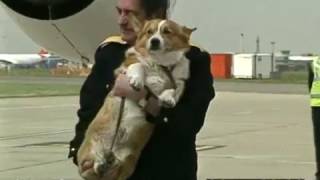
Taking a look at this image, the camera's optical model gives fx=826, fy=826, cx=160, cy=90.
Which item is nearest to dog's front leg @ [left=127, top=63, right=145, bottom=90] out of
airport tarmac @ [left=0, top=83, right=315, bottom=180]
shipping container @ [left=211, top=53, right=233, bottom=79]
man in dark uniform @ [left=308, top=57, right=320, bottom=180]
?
man in dark uniform @ [left=308, top=57, right=320, bottom=180]

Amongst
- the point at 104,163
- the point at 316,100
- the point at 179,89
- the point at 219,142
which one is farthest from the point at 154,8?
the point at 219,142

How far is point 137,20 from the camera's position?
345cm

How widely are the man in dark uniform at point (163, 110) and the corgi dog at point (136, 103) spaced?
0.08m

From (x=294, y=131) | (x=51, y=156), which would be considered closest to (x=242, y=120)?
(x=294, y=131)

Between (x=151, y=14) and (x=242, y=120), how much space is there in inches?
679

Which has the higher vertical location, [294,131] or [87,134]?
[87,134]

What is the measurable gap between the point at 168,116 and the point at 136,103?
0.52ft

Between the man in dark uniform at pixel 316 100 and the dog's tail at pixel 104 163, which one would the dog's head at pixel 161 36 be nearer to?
the dog's tail at pixel 104 163

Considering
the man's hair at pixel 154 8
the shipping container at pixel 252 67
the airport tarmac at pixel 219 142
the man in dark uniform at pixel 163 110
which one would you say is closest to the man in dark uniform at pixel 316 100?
the man in dark uniform at pixel 163 110

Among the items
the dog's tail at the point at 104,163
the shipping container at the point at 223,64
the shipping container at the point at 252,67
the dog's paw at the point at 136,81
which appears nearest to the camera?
the dog's paw at the point at 136,81

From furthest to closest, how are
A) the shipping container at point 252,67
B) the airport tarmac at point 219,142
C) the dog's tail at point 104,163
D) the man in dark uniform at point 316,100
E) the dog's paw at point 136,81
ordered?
the shipping container at point 252,67, the airport tarmac at point 219,142, the man in dark uniform at point 316,100, the dog's tail at point 104,163, the dog's paw at point 136,81

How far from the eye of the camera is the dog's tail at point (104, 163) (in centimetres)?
327

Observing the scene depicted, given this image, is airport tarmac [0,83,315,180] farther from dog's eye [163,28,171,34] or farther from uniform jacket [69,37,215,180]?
dog's eye [163,28,171,34]

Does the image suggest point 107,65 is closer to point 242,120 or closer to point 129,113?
point 129,113
